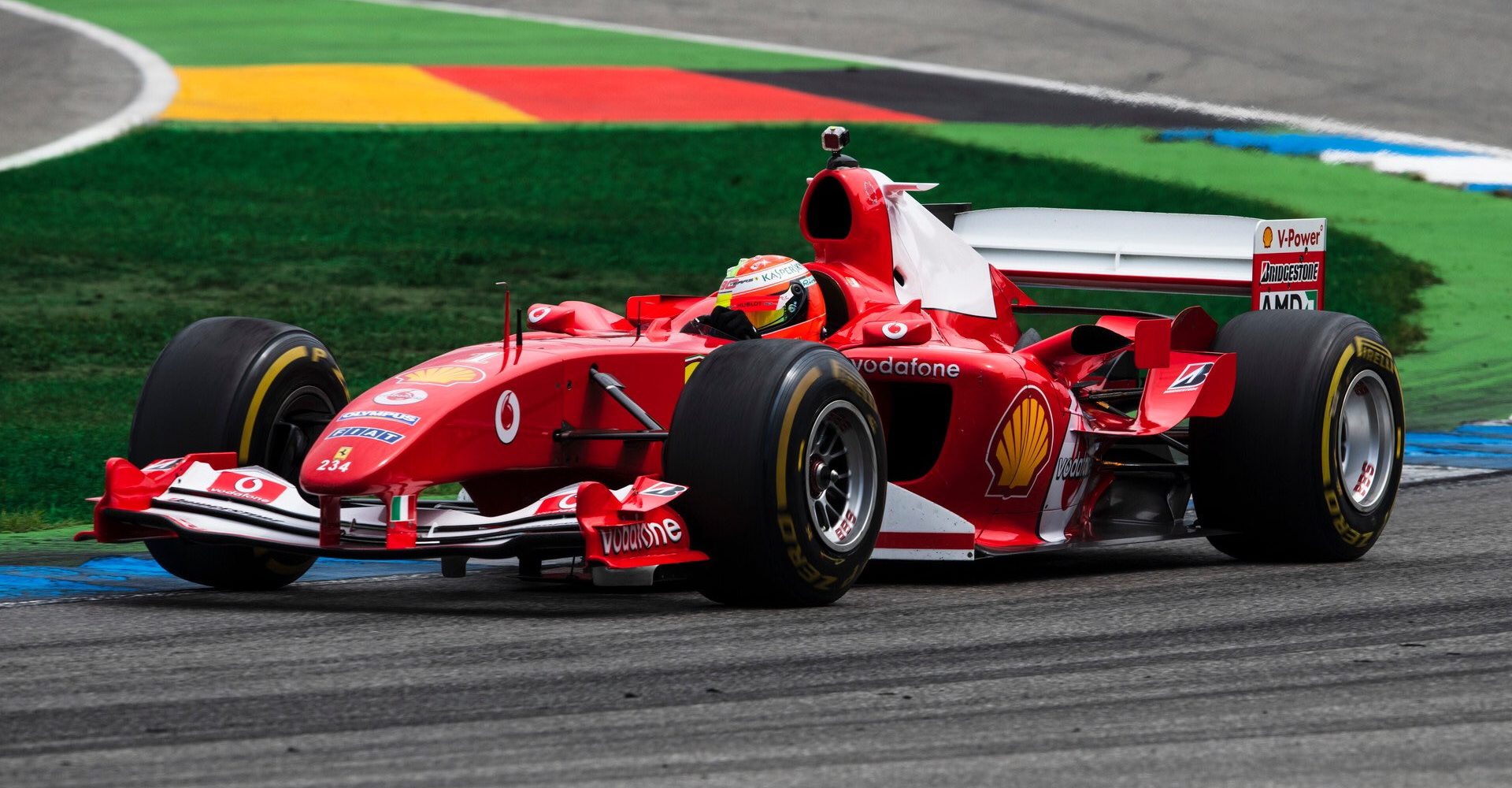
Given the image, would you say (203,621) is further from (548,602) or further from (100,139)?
(100,139)

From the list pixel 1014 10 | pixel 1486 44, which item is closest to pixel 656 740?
pixel 1486 44

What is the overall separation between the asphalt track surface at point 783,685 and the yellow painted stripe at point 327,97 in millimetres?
18502

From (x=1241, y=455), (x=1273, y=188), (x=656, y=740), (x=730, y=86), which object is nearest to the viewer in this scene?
(x=656, y=740)

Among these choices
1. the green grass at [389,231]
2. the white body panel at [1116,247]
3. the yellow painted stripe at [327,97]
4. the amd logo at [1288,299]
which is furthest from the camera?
the yellow painted stripe at [327,97]

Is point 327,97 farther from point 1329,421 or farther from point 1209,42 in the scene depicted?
point 1329,421

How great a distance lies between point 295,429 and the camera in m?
8.13

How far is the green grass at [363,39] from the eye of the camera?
30.3 meters

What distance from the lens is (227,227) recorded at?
20734mm

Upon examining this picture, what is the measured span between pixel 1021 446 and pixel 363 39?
24.8 m

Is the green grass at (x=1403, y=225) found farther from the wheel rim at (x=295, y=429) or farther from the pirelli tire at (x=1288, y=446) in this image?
the wheel rim at (x=295, y=429)

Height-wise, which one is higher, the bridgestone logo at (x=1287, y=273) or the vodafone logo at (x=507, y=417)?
the bridgestone logo at (x=1287, y=273)

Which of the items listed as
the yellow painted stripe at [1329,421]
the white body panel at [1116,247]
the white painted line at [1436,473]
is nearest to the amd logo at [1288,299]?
the white body panel at [1116,247]

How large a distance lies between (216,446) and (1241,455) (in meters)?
3.75

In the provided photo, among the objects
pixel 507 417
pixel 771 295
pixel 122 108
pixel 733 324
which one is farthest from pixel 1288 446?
pixel 122 108
